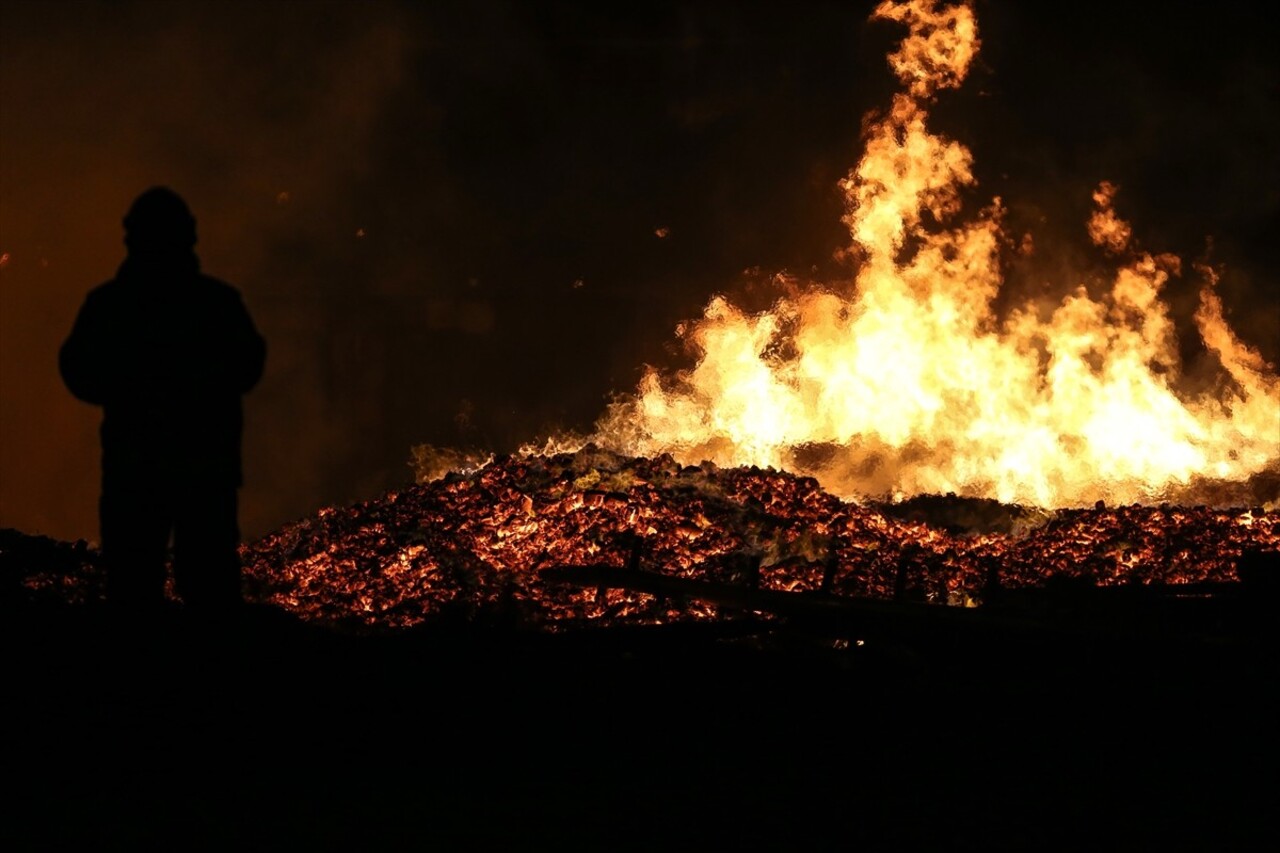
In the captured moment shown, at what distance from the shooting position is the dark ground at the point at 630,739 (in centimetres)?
560

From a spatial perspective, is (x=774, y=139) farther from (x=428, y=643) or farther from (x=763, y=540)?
(x=428, y=643)

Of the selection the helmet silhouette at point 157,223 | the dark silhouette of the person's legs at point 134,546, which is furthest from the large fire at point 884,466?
the helmet silhouette at point 157,223

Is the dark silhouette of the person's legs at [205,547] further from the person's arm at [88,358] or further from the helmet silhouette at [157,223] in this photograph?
the helmet silhouette at [157,223]

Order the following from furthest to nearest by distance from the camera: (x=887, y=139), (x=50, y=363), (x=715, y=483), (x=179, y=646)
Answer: (x=887, y=139)
(x=50, y=363)
(x=715, y=483)
(x=179, y=646)

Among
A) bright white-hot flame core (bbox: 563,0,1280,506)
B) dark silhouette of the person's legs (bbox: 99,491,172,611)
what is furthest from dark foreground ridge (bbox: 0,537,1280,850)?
bright white-hot flame core (bbox: 563,0,1280,506)

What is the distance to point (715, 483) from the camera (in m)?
18.9

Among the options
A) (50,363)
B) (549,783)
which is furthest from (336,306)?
(549,783)

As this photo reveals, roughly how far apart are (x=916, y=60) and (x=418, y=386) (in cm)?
1463

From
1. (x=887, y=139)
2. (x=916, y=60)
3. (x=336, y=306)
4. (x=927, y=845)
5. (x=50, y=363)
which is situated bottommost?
(x=927, y=845)

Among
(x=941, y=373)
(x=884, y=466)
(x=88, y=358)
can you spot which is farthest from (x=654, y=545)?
(x=941, y=373)

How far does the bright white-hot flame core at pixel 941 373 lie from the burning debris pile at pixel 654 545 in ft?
21.9

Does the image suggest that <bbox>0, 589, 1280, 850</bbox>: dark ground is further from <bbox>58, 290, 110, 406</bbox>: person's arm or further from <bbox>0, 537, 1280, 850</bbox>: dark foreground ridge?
<bbox>58, 290, 110, 406</bbox>: person's arm

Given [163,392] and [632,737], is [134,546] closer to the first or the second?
[163,392]

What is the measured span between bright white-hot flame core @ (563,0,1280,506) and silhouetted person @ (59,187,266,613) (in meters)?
20.5
